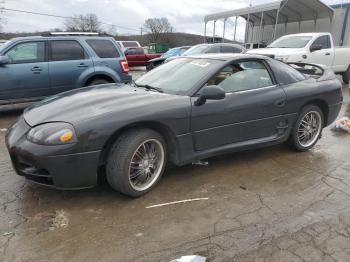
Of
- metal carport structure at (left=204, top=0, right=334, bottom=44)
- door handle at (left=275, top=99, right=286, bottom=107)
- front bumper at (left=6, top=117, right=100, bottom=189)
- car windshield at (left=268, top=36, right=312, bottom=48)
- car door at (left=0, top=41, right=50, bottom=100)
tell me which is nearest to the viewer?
front bumper at (left=6, top=117, right=100, bottom=189)

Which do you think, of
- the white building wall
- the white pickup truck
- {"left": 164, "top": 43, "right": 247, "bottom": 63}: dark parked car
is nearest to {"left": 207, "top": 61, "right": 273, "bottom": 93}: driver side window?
the white pickup truck

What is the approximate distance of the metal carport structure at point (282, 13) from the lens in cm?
1867

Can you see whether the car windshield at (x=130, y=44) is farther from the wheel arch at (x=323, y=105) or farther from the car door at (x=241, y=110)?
the car door at (x=241, y=110)

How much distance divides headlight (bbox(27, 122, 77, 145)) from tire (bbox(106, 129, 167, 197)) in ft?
1.43

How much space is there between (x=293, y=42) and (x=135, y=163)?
912 cm

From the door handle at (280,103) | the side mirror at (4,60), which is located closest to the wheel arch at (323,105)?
A: the door handle at (280,103)

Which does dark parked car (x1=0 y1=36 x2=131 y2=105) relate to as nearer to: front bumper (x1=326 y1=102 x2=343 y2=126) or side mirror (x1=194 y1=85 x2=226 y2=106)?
side mirror (x1=194 y1=85 x2=226 y2=106)

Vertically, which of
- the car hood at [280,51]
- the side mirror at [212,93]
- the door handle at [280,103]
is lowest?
the door handle at [280,103]

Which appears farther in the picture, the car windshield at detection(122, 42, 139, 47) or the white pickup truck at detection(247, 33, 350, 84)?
the car windshield at detection(122, 42, 139, 47)

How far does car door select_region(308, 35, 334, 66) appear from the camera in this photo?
33.8ft

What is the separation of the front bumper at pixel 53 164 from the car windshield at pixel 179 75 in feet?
4.38

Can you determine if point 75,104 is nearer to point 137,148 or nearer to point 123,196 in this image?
point 137,148

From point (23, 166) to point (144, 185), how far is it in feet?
3.93

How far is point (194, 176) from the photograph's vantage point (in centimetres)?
392
